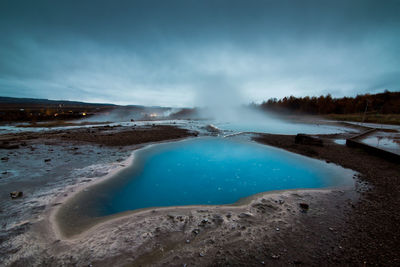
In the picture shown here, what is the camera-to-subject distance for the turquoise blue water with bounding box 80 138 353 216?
5.33 metres

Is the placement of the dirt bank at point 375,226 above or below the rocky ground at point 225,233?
above

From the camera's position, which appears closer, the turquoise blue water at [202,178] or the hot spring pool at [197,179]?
the hot spring pool at [197,179]

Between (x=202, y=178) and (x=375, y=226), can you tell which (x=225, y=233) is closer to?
(x=375, y=226)

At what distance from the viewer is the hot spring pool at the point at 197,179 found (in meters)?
5.10

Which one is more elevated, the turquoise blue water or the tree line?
the tree line

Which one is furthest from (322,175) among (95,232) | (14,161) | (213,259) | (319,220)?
(14,161)

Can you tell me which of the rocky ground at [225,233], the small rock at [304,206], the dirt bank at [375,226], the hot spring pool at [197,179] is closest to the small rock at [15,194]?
the rocky ground at [225,233]

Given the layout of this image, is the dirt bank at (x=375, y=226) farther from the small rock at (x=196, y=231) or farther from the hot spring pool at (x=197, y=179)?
the small rock at (x=196, y=231)

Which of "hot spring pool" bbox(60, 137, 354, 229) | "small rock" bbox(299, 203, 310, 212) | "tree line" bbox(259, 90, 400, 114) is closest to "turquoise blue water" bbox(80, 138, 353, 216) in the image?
"hot spring pool" bbox(60, 137, 354, 229)

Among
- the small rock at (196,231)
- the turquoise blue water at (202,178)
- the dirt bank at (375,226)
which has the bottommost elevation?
the turquoise blue water at (202,178)

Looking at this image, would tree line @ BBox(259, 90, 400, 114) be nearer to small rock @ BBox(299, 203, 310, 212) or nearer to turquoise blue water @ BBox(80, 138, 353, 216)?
turquoise blue water @ BBox(80, 138, 353, 216)

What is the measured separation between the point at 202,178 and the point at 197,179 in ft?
0.89

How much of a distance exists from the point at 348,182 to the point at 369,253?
444 centimetres

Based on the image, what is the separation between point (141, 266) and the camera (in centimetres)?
Answer: 250
